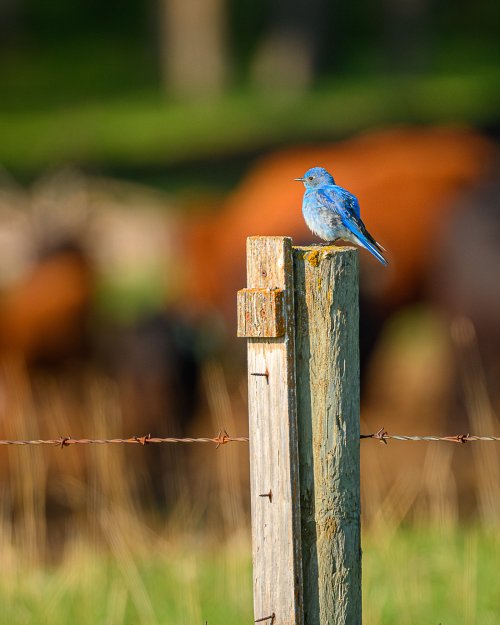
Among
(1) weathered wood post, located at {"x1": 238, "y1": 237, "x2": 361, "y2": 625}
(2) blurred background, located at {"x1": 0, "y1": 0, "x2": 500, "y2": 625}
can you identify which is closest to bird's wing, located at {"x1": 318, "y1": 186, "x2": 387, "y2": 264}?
(2) blurred background, located at {"x1": 0, "y1": 0, "x2": 500, "y2": 625}

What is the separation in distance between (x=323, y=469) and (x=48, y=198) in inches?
336

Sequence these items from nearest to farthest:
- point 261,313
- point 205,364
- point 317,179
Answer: point 261,313 < point 317,179 < point 205,364

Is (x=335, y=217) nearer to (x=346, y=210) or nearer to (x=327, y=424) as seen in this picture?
(x=346, y=210)

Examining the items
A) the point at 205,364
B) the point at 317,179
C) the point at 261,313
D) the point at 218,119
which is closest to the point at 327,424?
the point at 261,313

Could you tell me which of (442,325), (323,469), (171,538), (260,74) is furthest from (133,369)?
(260,74)

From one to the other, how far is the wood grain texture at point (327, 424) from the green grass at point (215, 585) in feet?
5.29

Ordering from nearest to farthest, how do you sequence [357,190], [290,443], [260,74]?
1. [290,443]
2. [357,190]
3. [260,74]

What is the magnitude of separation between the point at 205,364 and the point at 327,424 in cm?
637

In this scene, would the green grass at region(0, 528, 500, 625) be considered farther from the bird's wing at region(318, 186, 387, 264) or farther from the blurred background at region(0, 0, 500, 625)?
the bird's wing at region(318, 186, 387, 264)

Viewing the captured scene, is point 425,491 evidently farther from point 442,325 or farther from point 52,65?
point 52,65

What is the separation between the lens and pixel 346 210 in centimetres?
452

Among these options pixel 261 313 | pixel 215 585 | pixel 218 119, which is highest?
pixel 218 119

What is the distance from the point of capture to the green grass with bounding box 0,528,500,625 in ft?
16.9

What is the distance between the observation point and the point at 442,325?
11641 mm
